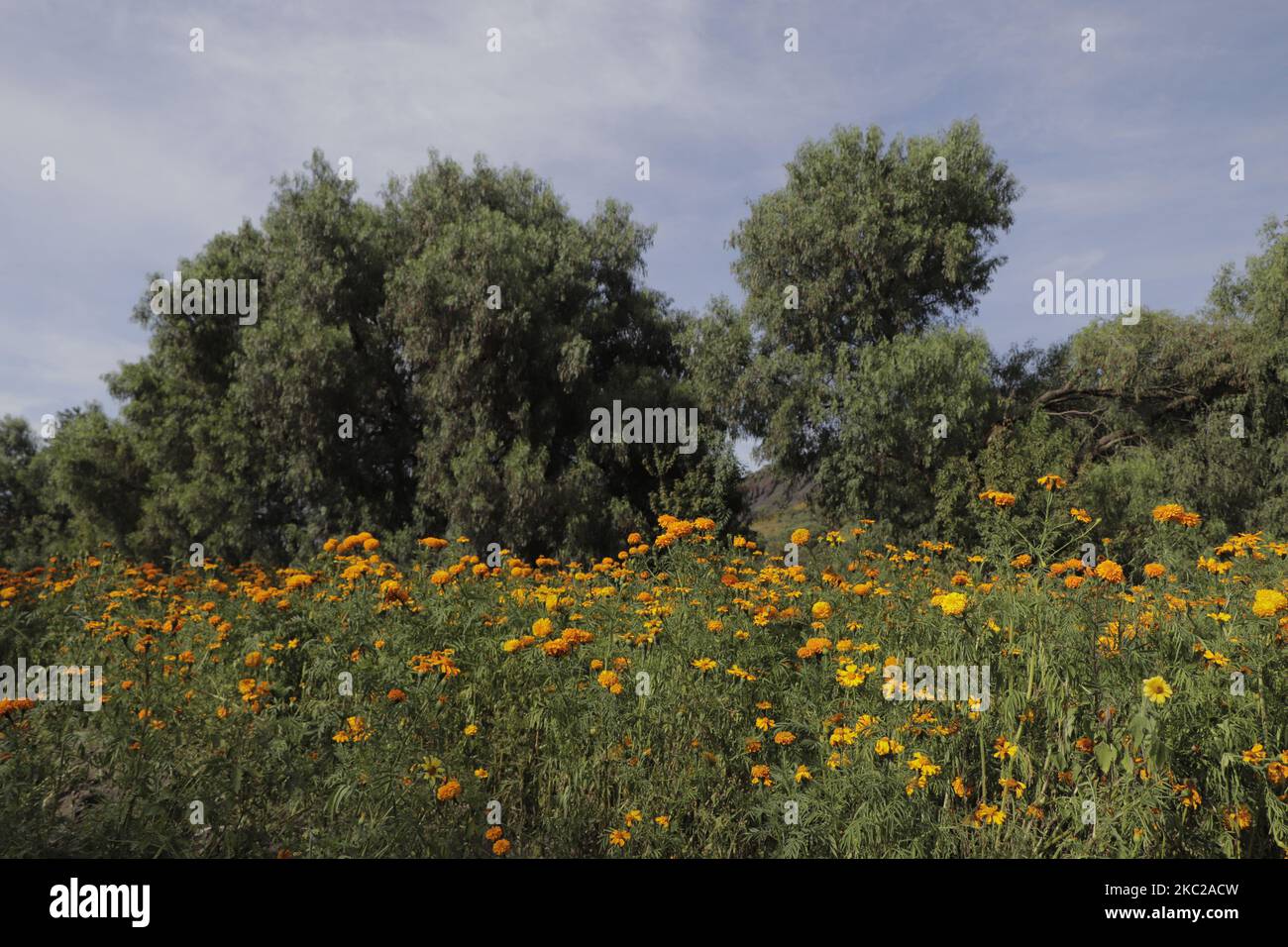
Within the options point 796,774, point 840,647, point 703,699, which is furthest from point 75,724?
point 840,647

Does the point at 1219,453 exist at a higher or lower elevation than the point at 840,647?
higher

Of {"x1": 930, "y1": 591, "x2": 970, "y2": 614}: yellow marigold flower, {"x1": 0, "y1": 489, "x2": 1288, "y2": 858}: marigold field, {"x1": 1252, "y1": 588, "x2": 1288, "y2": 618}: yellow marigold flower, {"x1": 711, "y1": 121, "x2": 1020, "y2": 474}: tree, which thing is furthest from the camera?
{"x1": 711, "y1": 121, "x2": 1020, "y2": 474}: tree

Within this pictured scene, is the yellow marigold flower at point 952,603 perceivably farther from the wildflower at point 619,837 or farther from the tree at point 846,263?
the tree at point 846,263

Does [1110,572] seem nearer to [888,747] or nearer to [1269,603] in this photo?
[1269,603]

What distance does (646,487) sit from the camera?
67.7 feet

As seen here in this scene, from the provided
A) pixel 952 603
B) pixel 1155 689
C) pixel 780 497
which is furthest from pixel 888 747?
pixel 780 497

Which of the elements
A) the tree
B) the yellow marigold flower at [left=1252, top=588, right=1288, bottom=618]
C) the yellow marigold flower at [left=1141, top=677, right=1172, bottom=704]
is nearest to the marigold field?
the yellow marigold flower at [left=1141, top=677, right=1172, bottom=704]

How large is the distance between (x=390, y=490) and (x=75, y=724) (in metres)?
16.2

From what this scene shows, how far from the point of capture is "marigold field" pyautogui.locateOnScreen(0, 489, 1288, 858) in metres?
3.38

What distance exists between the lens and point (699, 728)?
407 cm

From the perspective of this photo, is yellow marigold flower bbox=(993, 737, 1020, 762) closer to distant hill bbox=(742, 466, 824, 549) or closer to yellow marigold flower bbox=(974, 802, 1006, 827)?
yellow marigold flower bbox=(974, 802, 1006, 827)

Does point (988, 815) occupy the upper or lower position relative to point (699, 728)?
lower

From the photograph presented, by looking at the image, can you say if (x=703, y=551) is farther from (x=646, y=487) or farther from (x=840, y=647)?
(x=646, y=487)
